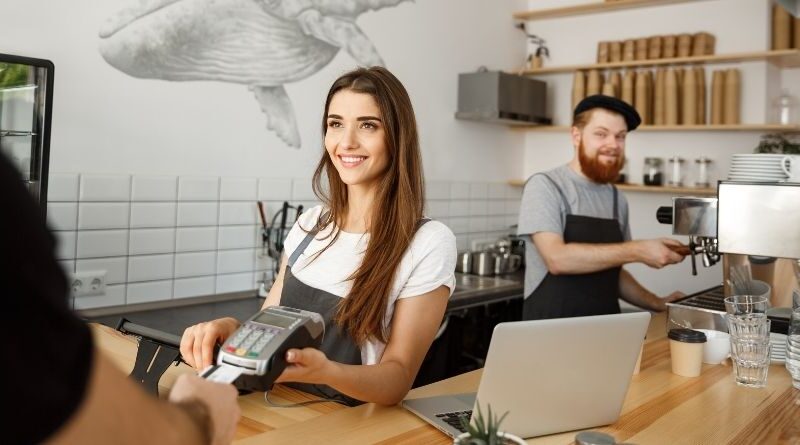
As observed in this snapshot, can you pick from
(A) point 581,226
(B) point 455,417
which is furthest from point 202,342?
(A) point 581,226

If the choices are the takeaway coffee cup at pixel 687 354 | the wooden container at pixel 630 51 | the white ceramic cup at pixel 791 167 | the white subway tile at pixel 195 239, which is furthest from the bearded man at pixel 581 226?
the wooden container at pixel 630 51

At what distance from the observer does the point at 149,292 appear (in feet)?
9.12

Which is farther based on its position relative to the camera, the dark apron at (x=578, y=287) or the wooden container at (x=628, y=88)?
the wooden container at (x=628, y=88)

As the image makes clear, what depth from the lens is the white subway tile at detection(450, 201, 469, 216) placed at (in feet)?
14.0

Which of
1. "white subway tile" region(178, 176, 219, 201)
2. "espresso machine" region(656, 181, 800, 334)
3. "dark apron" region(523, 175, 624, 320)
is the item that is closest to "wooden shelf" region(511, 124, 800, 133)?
"dark apron" region(523, 175, 624, 320)

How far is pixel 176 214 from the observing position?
285 cm

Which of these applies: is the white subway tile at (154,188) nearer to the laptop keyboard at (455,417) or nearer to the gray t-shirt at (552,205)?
the gray t-shirt at (552,205)

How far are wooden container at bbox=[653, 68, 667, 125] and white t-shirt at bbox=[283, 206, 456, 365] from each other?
9.63ft

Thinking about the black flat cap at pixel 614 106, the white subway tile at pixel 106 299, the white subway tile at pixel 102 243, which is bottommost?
the white subway tile at pixel 106 299

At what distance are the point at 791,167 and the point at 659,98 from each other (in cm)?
230

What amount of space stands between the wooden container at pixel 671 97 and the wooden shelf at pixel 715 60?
0.28ft

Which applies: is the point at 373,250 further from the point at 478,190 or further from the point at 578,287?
the point at 478,190

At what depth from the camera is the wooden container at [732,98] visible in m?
3.95

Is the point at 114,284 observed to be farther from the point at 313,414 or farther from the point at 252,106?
the point at 313,414
